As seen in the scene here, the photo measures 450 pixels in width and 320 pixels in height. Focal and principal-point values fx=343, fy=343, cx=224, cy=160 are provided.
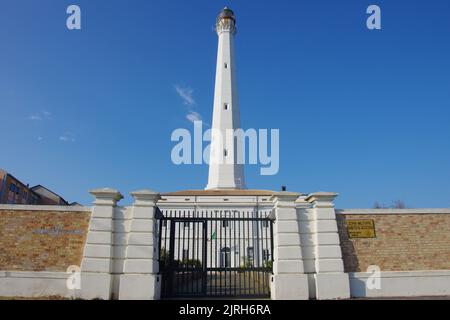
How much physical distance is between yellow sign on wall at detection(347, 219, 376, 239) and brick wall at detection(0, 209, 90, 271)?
832 centimetres

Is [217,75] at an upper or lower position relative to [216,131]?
upper

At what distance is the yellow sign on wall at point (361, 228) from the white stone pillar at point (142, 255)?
20.5ft

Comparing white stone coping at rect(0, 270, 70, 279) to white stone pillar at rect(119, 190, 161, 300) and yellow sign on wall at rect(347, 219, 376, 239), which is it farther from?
yellow sign on wall at rect(347, 219, 376, 239)

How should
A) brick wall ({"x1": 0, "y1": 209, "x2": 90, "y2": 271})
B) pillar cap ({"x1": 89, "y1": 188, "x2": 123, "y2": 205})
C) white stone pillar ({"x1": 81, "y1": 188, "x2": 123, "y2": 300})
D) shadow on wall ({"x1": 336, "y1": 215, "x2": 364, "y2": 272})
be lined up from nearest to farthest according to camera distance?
white stone pillar ({"x1": 81, "y1": 188, "x2": 123, "y2": 300}) < brick wall ({"x1": 0, "y1": 209, "x2": 90, "y2": 271}) < pillar cap ({"x1": 89, "y1": 188, "x2": 123, "y2": 205}) < shadow on wall ({"x1": 336, "y1": 215, "x2": 364, "y2": 272})

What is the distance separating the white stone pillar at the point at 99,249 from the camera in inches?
383

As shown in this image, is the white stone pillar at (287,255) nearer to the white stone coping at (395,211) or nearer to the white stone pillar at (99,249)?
the white stone coping at (395,211)

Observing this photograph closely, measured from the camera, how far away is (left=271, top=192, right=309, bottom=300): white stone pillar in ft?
33.3

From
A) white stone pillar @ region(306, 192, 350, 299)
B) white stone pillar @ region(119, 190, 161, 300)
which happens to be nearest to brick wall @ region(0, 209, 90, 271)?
white stone pillar @ region(119, 190, 161, 300)

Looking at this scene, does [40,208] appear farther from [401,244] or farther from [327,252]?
[401,244]

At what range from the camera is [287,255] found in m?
10.4
